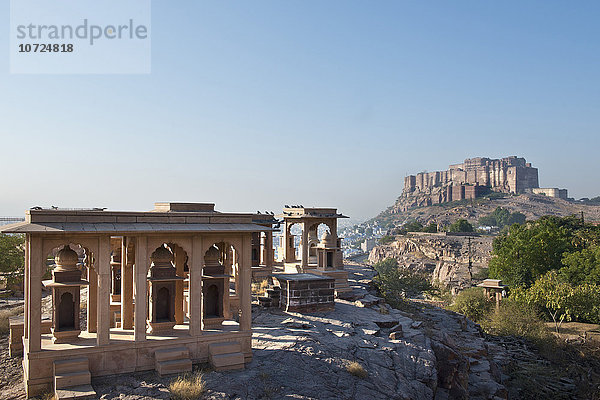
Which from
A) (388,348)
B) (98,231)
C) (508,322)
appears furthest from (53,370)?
(508,322)

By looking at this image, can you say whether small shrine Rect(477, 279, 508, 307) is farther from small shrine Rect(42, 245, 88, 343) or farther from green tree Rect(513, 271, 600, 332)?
small shrine Rect(42, 245, 88, 343)

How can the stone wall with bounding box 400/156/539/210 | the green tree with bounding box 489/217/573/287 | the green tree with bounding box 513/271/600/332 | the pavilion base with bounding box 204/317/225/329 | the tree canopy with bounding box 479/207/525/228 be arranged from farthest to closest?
the stone wall with bounding box 400/156/539/210 < the tree canopy with bounding box 479/207/525/228 < the green tree with bounding box 489/217/573/287 < the green tree with bounding box 513/271/600/332 < the pavilion base with bounding box 204/317/225/329

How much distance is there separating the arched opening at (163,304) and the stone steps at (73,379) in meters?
1.78

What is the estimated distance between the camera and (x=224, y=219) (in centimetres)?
983

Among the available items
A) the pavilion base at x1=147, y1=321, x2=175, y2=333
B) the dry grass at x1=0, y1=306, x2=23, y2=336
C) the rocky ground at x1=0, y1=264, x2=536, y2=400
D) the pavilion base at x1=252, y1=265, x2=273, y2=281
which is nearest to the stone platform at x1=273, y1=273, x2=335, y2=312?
the rocky ground at x1=0, y1=264, x2=536, y2=400

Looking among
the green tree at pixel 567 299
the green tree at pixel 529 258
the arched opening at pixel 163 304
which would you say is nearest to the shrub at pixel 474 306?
the green tree at pixel 567 299

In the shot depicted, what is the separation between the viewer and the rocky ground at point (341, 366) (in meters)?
8.43

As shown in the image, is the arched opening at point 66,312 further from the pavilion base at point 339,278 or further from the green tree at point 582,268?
the green tree at point 582,268

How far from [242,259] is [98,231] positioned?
2.95 meters

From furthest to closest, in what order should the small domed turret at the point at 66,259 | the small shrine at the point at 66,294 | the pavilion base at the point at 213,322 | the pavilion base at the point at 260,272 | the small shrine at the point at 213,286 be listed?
the pavilion base at the point at 260,272 < the small shrine at the point at 213,286 < the pavilion base at the point at 213,322 < the small domed turret at the point at 66,259 < the small shrine at the point at 66,294

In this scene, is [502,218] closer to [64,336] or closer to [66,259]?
[66,259]

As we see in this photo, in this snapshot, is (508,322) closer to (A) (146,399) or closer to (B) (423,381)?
(B) (423,381)

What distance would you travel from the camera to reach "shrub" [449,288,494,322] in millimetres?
25250

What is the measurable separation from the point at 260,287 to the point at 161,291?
33.5ft
